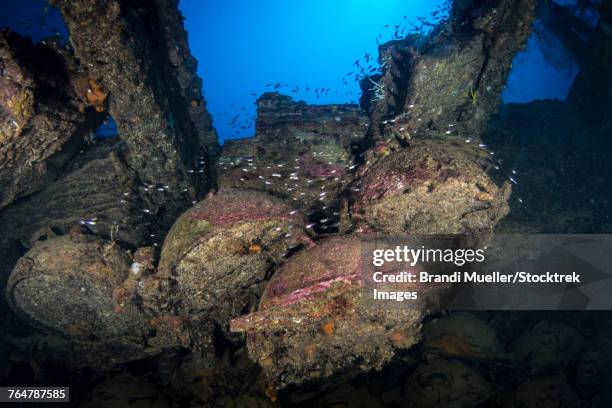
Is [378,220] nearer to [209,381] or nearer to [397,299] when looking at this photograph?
[397,299]

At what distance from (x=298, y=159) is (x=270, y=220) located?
10.2 feet

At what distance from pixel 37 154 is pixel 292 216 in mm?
5705

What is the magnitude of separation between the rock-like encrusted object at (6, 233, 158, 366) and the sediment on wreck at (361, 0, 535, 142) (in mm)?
6616

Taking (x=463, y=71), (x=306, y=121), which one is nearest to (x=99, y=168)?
(x=306, y=121)

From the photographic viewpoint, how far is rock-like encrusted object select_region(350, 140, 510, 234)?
511 cm

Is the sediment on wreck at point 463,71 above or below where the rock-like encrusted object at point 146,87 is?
above

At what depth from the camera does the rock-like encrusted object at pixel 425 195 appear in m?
5.11

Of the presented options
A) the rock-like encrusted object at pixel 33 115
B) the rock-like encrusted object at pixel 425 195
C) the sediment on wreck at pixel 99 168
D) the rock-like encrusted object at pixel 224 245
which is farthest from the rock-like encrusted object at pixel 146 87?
the rock-like encrusted object at pixel 425 195

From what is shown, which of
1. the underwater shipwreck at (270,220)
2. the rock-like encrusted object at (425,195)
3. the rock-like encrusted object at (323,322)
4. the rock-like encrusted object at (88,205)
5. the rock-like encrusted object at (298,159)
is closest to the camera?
the rock-like encrusted object at (323,322)

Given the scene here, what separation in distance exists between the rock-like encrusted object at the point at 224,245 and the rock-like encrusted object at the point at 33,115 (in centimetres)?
347

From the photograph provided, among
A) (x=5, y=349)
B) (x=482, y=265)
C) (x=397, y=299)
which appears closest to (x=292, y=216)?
(x=397, y=299)

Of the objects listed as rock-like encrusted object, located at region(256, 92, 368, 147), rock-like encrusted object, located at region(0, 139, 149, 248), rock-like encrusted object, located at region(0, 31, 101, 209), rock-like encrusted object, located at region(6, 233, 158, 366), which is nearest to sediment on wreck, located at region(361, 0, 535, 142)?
rock-like encrusted object, located at region(256, 92, 368, 147)

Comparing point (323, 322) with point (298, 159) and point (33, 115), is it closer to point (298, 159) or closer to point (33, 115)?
point (298, 159)

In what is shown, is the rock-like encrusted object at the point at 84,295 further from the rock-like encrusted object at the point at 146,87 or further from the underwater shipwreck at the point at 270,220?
the rock-like encrusted object at the point at 146,87
